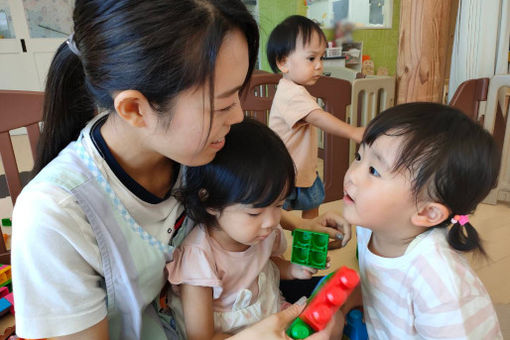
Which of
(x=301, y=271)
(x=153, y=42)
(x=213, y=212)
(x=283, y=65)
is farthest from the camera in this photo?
(x=283, y=65)

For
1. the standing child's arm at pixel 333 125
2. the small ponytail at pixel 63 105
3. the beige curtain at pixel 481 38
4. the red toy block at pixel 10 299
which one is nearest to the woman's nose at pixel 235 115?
the small ponytail at pixel 63 105

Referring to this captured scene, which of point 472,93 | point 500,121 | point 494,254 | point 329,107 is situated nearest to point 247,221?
point 329,107

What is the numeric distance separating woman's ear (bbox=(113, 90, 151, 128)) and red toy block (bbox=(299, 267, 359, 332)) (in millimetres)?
384

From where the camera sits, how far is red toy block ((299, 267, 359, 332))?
1.87 ft

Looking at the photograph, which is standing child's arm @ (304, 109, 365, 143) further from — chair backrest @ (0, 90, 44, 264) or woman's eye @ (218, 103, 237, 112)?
chair backrest @ (0, 90, 44, 264)

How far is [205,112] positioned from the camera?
0.50 meters

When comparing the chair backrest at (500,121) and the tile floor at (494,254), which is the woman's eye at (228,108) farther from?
the chair backrest at (500,121)

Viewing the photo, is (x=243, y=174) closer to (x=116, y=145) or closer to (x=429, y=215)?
(x=116, y=145)

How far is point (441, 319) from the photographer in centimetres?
57

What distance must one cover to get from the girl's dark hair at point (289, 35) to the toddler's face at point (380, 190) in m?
0.72

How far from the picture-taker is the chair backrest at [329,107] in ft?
4.47

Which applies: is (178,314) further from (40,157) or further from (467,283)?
(467,283)

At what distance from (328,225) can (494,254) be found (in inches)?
30.8

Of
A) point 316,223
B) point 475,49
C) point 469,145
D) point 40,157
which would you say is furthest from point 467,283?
point 475,49
